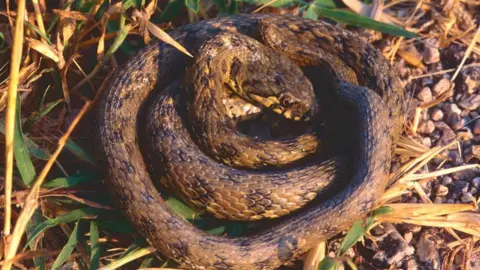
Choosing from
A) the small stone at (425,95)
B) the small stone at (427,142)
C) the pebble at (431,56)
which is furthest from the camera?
the pebble at (431,56)

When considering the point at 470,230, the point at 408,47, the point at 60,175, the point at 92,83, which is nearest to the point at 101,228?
the point at 60,175

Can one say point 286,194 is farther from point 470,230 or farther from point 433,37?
point 433,37

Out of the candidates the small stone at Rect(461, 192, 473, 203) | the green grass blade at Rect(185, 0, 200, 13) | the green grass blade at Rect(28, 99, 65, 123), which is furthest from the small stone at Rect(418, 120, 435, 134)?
the green grass blade at Rect(28, 99, 65, 123)

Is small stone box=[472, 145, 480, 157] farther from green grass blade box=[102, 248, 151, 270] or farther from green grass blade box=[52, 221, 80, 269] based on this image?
green grass blade box=[52, 221, 80, 269]

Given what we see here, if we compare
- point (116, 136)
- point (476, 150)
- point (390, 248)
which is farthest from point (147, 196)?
point (476, 150)

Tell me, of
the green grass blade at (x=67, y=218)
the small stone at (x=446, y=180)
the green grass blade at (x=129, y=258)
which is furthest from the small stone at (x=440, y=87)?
the green grass blade at (x=67, y=218)

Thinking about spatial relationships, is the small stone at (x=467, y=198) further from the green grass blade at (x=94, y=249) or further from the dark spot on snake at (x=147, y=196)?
the green grass blade at (x=94, y=249)
